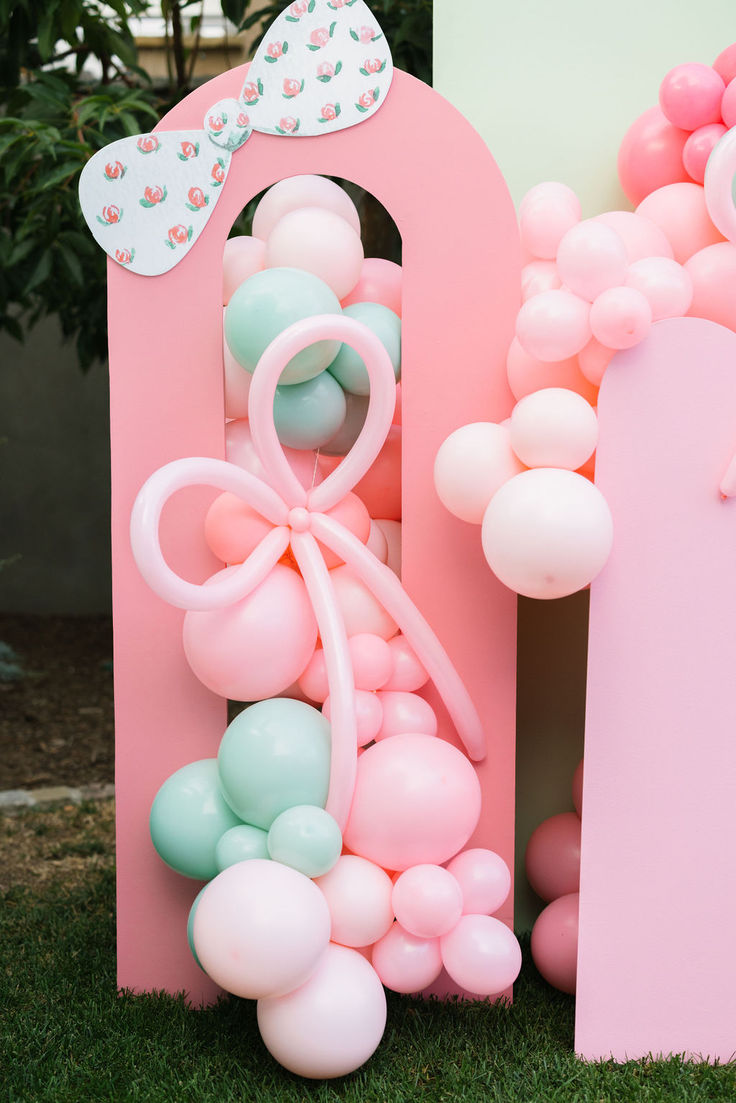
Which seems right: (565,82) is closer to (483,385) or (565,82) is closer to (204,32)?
(483,385)

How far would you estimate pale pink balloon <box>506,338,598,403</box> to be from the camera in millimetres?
2002

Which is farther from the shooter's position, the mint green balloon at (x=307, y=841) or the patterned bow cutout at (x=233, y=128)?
the patterned bow cutout at (x=233, y=128)

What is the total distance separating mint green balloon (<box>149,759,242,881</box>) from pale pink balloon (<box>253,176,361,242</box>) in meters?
1.18

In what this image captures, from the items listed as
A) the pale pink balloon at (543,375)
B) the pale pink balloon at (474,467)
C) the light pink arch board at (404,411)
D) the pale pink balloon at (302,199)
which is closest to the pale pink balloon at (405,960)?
the light pink arch board at (404,411)

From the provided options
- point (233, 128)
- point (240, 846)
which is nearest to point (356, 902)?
point (240, 846)

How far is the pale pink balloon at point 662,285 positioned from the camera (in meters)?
1.89

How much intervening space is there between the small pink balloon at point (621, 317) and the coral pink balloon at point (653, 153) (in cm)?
52

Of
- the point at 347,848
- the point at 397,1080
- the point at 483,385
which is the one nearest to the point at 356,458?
the point at 483,385

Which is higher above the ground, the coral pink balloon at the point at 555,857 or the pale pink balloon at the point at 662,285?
the pale pink balloon at the point at 662,285

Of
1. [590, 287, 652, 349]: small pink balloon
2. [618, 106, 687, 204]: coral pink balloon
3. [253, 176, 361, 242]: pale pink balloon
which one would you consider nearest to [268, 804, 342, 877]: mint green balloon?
[590, 287, 652, 349]: small pink balloon

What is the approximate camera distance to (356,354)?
2.07 m

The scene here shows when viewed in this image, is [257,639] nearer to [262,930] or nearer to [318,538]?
[318,538]

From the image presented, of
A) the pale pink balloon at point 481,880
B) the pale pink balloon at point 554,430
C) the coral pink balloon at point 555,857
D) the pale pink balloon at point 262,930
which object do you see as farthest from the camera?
the coral pink balloon at point 555,857

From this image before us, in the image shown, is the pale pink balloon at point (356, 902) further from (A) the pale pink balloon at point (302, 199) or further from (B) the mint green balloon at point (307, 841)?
(A) the pale pink balloon at point (302, 199)
